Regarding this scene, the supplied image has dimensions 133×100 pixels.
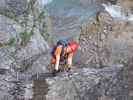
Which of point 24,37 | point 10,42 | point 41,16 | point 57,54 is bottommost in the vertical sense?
point 57,54

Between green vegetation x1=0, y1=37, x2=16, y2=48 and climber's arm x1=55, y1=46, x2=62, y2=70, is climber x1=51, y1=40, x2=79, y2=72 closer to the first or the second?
climber's arm x1=55, y1=46, x2=62, y2=70

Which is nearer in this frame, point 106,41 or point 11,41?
point 11,41

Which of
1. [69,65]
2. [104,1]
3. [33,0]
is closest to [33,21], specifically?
[33,0]

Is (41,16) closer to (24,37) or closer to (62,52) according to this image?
(24,37)

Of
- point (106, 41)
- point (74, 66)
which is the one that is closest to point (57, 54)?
point (74, 66)

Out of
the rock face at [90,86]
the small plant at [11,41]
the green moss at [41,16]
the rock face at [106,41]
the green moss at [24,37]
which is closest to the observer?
the rock face at [90,86]

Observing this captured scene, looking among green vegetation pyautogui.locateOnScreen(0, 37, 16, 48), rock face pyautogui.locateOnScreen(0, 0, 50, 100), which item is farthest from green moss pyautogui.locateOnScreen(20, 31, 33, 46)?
green vegetation pyautogui.locateOnScreen(0, 37, 16, 48)

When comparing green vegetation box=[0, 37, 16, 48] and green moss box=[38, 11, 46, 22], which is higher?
green moss box=[38, 11, 46, 22]

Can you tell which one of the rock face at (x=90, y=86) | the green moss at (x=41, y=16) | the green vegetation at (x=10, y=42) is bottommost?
the rock face at (x=90, y=86)

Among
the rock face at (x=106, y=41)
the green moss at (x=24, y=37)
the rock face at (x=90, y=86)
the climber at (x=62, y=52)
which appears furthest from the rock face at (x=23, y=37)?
the rock face at (x=90, y=86)

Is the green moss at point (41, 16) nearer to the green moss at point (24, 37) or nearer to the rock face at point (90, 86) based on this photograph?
the green moss at point (24, 37)

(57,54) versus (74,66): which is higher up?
(57,54)

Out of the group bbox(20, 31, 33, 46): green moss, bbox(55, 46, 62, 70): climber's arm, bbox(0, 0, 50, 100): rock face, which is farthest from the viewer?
bbox(20, 31, 33, 46): green moss

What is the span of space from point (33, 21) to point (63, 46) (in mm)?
7127
